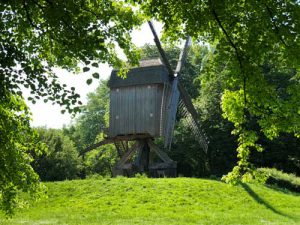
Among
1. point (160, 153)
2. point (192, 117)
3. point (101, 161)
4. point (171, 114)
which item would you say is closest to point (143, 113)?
point (171, 114)

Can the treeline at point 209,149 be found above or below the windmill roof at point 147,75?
below

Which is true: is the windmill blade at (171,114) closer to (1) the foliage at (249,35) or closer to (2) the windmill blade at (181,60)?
(2) the windmill blade at (181,60)

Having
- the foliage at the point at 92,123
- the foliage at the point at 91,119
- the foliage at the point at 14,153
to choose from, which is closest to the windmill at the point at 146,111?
the foliage at the point at 92,123

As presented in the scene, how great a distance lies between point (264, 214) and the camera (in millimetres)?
16328

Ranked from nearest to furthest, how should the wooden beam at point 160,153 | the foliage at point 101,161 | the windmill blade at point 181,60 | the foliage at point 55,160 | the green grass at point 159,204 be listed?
the green grass at point 159,204 → the wooden beam at point 160,153 → the windmill blade at point 181,60 → the foliage at point 55,160 → the foliage at point 101,161

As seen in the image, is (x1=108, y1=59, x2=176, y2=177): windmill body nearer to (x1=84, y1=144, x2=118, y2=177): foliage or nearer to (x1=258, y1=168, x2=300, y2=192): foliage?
(x1=258, y1=168, x2=300, y2=192): foliage

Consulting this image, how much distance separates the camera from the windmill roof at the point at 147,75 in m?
27.2

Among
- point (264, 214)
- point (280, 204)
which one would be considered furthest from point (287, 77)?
point (264, 214)

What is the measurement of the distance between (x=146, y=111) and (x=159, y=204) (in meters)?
10.6

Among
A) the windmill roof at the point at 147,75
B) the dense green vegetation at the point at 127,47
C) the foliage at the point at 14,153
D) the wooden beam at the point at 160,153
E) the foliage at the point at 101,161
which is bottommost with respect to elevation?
the foliage at the point at 101,161

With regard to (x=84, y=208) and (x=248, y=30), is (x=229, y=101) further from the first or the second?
(x=84, y=208)

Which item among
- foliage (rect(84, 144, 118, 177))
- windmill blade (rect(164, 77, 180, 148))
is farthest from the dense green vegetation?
foliage (rect(84, 144, 118, 177))

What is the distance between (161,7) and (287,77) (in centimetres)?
3289

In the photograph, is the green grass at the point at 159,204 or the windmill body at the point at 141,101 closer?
the green grass at the point at 159,204
